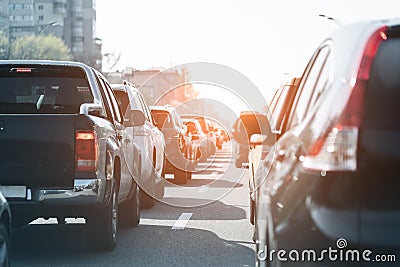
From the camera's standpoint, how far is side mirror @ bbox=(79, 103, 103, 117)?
9.96 metres

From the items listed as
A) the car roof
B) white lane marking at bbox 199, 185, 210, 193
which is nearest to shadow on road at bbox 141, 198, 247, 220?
white lane marking at bbox 199, 185, 210, 193

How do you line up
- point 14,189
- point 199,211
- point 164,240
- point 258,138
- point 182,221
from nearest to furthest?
1. point 258,138
2. point 14,189
3. point 164,240
4. point 182,221
5. point 199,211

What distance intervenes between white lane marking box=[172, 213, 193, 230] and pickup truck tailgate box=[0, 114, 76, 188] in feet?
12.5

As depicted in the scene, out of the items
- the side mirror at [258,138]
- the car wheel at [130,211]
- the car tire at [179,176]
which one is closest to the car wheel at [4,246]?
the side mirror at [258,138]

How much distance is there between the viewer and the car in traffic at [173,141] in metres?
21.8

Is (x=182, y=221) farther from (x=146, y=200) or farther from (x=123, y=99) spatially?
(x=146, y=200)

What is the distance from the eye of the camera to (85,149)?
30.6 ft

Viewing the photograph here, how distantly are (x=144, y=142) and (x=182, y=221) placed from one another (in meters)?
1.19

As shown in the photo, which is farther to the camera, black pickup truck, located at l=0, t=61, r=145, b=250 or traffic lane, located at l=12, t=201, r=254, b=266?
traffic lane, located at l=12, t=201, r=254, b=266

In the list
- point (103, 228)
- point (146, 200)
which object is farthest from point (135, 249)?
point (146, 200)

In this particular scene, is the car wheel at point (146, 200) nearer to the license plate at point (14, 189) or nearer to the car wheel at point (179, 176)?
the license plate at point (14, 189)

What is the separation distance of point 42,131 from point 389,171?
5384mm

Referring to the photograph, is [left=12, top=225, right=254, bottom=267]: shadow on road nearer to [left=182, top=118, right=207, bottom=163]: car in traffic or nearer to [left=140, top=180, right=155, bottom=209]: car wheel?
[left=140, top=180, right=155, bottom=209]: car wheel

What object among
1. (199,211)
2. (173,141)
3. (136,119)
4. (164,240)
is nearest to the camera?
(164,240)
